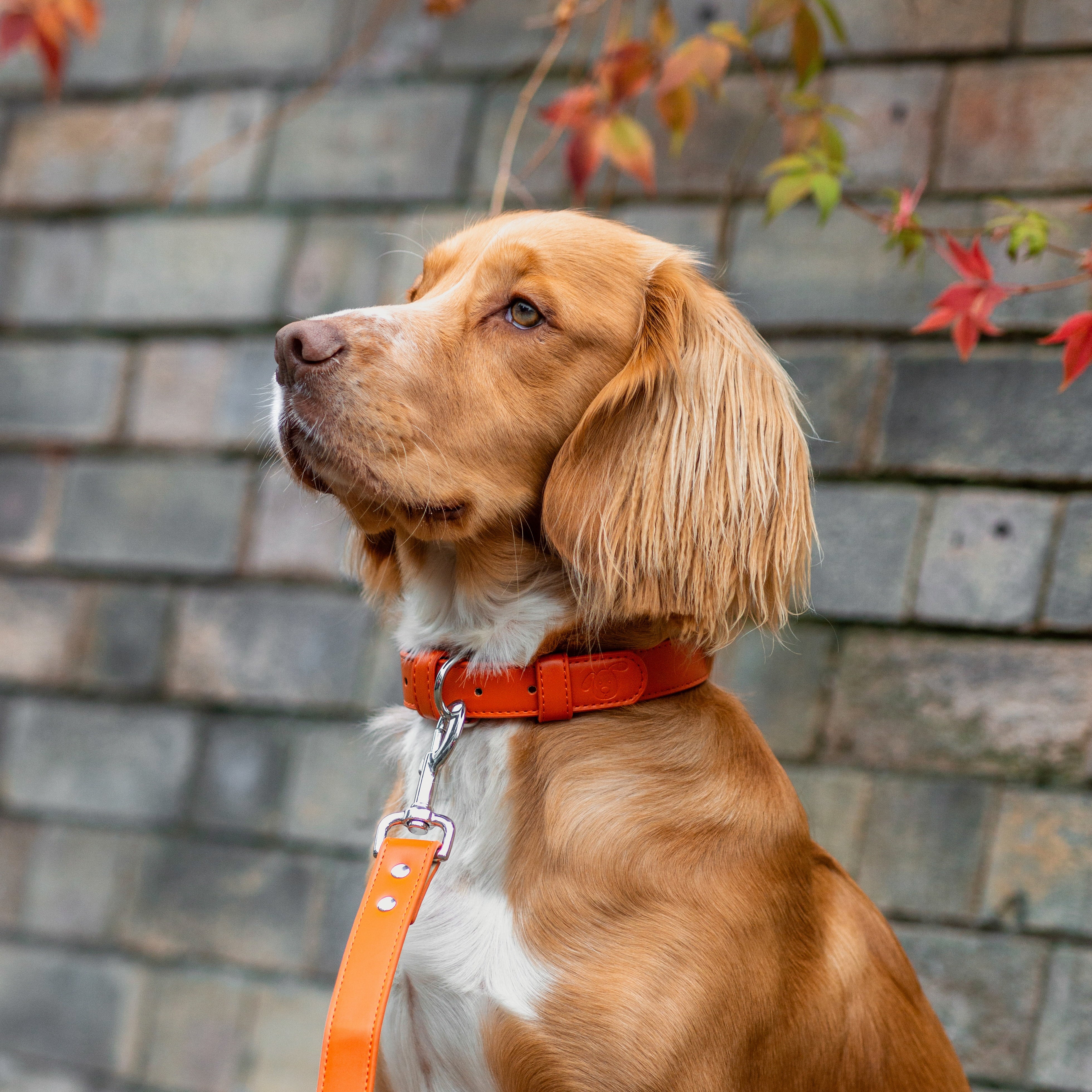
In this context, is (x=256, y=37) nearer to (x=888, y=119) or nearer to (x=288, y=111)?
(x=288, y=111)

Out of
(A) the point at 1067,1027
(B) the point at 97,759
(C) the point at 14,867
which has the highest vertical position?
(A) the point at 1067,1027

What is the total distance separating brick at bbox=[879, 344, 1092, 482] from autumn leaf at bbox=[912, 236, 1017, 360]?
46 cm

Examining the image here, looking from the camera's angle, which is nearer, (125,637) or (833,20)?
(833,20)

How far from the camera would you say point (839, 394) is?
3.01 meters

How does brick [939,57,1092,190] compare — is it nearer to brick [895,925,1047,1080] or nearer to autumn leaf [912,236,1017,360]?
autumn leaf [912,236,1017,360]

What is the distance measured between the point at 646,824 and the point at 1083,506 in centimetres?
157

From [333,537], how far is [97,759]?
1.07 meters

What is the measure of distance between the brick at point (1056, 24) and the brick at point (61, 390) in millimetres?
2817

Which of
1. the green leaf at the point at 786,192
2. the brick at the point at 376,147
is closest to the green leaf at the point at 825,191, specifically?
the green leaf at the point at 786,192

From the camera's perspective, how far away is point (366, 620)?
3.43 meters

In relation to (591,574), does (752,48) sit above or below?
above

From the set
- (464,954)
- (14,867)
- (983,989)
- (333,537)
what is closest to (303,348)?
(464,954)

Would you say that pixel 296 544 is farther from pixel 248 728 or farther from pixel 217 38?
pixel 217 38

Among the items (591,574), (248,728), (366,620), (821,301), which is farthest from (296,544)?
(591,574)
